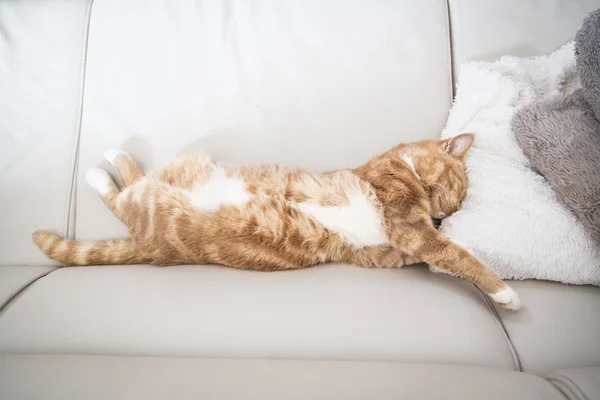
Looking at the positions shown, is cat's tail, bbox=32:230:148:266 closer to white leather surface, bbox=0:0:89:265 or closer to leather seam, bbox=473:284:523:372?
white leather surface, bbox=0:0:89:265

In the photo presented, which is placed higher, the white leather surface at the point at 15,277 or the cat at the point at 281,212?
the cat at the point at 281,212

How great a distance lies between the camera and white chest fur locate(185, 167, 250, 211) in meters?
1.23

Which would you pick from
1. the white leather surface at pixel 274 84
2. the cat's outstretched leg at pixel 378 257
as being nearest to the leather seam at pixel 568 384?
the cat's outstretched leg at pixel 378 257

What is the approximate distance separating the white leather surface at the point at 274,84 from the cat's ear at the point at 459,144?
145mm

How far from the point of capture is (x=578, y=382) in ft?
2.61

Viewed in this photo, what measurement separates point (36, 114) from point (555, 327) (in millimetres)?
1846

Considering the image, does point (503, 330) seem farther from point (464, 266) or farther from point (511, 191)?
point (511, 191)

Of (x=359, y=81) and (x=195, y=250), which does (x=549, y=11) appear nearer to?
(x=359, y=81)

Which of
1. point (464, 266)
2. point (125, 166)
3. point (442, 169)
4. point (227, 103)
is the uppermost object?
point (227, 103)

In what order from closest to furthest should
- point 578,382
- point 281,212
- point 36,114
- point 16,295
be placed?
point 578,382 → point 16,295 → point 281,212 → point 36,114

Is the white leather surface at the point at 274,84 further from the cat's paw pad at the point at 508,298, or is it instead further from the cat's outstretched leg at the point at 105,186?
the cat's paw pad at the point at 508,298

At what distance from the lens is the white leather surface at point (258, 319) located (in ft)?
3.11

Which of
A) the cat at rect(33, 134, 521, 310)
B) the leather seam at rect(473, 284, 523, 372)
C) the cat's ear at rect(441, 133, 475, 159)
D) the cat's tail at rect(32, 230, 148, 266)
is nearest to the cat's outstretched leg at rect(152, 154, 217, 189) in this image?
the cat at rect(33, 134, 521, 310)

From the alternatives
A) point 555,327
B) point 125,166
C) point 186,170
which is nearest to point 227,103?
point 186,170
